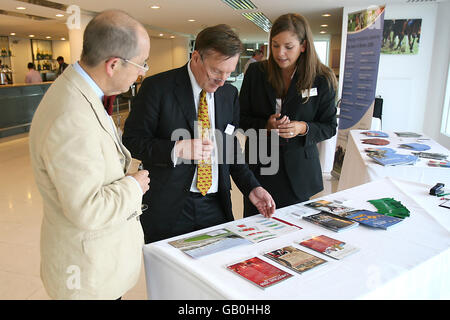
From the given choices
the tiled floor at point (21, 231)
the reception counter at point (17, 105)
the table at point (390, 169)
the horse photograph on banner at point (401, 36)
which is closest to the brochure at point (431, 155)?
the table at point (390, 169)

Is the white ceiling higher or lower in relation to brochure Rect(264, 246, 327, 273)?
higher

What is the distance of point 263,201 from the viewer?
1.65 meters

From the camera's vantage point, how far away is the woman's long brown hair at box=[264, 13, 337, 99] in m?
1.91

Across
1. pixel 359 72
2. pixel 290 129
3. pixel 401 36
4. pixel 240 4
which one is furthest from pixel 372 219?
pixel 240 4

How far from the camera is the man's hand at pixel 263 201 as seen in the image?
1.61 m

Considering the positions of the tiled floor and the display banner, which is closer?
the tiled floor

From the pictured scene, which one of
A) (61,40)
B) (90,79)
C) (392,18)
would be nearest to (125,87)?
(90,79)

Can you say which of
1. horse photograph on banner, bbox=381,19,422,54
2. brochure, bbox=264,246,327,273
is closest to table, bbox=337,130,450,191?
brochure, bbox=264,246,327,273

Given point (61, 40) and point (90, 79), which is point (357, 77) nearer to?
point (90, 79)

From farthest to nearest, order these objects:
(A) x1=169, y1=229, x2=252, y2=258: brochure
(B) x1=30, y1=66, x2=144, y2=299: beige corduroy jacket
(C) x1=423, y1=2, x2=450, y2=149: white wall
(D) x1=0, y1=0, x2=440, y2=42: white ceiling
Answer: (D) x1=0, y1=0, x2=440, y2=42: white ceiling, (C) x1=423, y1=2, x2=450, y2=149: white wall, (A) x1=169, y1=229, x2=252, y2=258: brochure, (B) x1=30, y1=66, x2=144, y2=299: beige corduroy jacket

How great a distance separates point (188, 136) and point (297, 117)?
745 millimetres

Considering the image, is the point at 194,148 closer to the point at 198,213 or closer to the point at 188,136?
the point at 188,136

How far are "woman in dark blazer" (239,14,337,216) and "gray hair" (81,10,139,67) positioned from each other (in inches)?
41.8

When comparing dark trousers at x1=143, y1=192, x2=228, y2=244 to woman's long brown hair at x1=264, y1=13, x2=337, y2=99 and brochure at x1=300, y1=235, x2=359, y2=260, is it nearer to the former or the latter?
brochure at x1=300, y1=235, x2=359, y2=260
